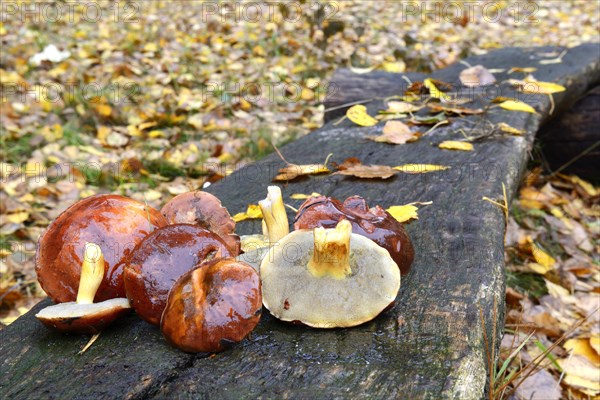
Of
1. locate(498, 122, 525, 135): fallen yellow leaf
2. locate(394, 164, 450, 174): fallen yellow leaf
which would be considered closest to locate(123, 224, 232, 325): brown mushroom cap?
locate(394, 164, 450, 174): fallen yellow leaf

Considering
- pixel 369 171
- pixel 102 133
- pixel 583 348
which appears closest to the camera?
pixel 369 171

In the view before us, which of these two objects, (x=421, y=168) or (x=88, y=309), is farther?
(x=421, y=168)

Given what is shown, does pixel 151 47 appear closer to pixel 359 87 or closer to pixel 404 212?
pixel 359 87

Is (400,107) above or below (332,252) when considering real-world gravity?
below

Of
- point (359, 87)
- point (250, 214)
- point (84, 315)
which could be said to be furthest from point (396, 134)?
point (84, 315)

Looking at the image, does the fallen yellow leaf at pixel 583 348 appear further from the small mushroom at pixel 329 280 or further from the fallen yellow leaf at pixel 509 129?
the small mushroom at pixel 329 280

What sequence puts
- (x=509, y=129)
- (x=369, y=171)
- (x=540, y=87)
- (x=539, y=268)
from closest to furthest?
(x=369, y=171)
(x=509, y=129)
(x=539, y=268)
(x=540, y=87)

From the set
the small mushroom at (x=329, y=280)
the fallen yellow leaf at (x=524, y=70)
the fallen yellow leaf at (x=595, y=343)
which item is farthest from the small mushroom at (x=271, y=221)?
the fallen yellow leaf at (x=524, y=70)
